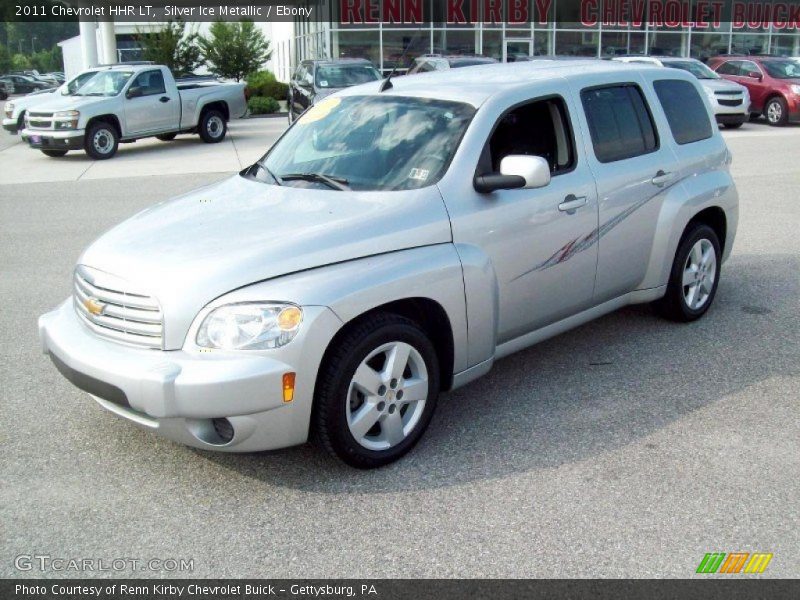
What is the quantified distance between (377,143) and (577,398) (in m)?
1.84

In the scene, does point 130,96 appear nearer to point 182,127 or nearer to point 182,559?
point 182,127

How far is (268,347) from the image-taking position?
3.70 m

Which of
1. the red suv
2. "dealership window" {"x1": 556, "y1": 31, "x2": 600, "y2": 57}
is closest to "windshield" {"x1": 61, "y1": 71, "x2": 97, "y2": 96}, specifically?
the red suv

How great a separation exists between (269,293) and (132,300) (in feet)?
2.12

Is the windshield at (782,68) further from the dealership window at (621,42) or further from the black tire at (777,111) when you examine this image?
the dealership window at (621,42)

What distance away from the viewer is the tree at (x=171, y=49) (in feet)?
103

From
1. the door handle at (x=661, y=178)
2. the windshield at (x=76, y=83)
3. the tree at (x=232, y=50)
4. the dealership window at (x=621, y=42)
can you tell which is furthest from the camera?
the tree at (x=232, y=50)

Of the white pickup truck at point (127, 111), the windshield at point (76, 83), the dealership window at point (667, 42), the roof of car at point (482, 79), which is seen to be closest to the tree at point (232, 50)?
the dealership window at point (667, 42)

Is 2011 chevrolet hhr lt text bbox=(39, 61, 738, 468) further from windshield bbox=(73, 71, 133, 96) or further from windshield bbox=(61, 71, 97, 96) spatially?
windshield bbox=(61, 71, 97, 96)

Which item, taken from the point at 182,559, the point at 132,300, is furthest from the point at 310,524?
the point at 132,300

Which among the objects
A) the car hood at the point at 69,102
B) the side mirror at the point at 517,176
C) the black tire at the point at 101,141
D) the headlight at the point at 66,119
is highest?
the side mirror at the point at 517,176

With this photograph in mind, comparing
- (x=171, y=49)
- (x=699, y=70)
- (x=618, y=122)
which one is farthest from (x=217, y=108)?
(x=618, y=122)

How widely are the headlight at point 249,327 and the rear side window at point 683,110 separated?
3.41 meters

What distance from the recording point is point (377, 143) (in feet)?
15.8
